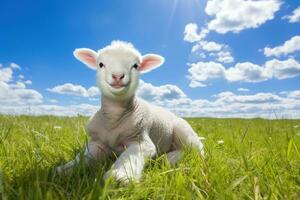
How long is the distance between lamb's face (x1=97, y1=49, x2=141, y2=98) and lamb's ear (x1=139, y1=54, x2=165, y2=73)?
33 centimetres

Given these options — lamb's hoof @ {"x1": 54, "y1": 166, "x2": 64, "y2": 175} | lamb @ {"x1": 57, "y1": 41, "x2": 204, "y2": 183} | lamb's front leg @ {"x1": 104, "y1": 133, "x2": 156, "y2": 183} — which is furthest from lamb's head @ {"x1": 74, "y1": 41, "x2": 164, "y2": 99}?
lamb's hoof @ {"x1": 54, "y1": 166, "x2": 64, "y2": 175}

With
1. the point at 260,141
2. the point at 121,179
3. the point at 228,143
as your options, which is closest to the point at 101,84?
the point at 121,179

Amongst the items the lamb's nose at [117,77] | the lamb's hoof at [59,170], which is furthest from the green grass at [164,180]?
the lamb's nose at [117,77]

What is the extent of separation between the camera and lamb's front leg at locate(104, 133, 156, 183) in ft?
11.8

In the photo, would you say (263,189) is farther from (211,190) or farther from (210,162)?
(210,162)

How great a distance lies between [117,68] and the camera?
443 cm

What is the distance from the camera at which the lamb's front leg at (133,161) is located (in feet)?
11.8

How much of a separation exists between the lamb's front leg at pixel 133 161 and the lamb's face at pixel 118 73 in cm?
61

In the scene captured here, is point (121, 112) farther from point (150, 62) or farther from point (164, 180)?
point (164, 180)

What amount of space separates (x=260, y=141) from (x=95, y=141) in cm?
444

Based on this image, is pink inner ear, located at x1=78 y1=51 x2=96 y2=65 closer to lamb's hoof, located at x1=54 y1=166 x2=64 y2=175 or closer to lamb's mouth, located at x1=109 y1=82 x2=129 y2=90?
lamb's mouth, located at x1=109 y1=82 x2=129 y2=90

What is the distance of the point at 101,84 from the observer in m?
4.65

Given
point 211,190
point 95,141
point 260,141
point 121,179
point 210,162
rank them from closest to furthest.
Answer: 1. point 211,190
2. point 121,179
3. point 210,162
4. point 95,141
5. point 260,141

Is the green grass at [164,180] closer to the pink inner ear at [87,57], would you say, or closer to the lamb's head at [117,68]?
the lamb's head at [117,68]
